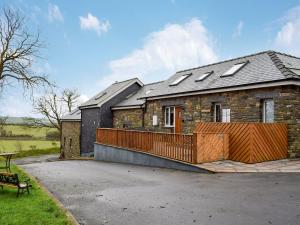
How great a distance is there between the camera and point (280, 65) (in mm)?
14828

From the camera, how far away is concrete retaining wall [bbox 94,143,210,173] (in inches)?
516

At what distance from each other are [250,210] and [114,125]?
2277 cm

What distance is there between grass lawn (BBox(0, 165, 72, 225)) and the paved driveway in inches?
17.4

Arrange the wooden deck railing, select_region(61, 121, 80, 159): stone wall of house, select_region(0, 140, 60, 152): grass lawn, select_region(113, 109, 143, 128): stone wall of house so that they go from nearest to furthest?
1. the wooden deck railing
2. select_region(113, 109, 143, 128): stone wall of house
3. select_region(61, 121, 80, 159): stone wall of house
4. select_region(0, 140, 60, 152): grass lawn

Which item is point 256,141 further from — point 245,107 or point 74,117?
point 74,117

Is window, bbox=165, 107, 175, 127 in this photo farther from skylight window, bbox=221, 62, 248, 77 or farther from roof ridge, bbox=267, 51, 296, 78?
roof ridge, bbox=267, 51, 296, 78

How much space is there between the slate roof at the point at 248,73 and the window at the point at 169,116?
1220mm

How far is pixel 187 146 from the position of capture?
13.0 m

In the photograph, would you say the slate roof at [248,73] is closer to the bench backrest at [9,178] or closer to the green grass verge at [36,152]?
the bench backrest at [9,178]

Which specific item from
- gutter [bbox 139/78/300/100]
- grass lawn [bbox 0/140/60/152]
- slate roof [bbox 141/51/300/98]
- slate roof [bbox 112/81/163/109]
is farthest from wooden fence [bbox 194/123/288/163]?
grass lawn [bbox 0/140/60/152]

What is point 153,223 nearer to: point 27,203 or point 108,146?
point 27,203

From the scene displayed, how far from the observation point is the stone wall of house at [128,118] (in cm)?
2517

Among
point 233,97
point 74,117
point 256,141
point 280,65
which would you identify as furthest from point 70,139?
point 256,141

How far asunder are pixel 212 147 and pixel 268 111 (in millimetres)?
3629
